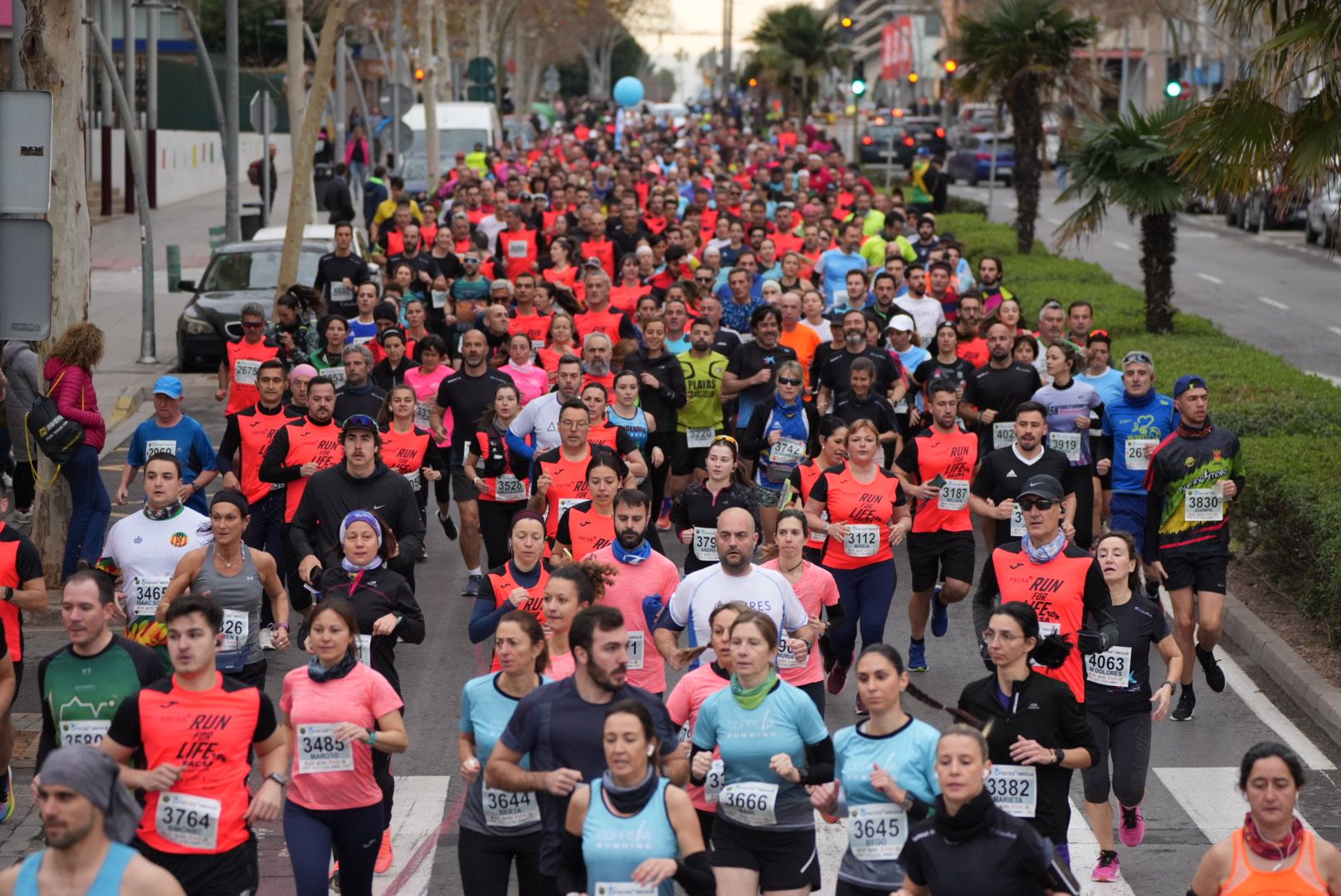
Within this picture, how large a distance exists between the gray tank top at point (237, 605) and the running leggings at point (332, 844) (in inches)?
65.1

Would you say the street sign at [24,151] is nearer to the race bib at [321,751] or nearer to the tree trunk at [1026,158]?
A: the race bib at [321,751]

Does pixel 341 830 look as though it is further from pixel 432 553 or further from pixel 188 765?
pixel 432 553

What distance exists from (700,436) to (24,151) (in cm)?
565

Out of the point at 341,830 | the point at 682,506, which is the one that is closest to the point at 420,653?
the point at 682,506

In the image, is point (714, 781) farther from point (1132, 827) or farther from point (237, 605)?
point (237, 605)

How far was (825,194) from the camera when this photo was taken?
32969 mm

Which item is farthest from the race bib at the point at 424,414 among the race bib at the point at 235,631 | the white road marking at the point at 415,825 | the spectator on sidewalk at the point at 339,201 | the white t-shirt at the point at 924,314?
the spectator on sidewalk at the point at 339,201

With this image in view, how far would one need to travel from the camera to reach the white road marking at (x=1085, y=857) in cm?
853

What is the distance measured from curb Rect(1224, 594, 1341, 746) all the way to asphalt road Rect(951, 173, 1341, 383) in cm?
1000

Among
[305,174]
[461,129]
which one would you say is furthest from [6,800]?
[461,129]

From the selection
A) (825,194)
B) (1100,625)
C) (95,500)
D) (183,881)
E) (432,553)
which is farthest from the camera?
(825,194)

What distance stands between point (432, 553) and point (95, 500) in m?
3.00

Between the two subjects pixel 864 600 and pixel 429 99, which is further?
pixel 429 99

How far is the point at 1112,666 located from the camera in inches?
352
